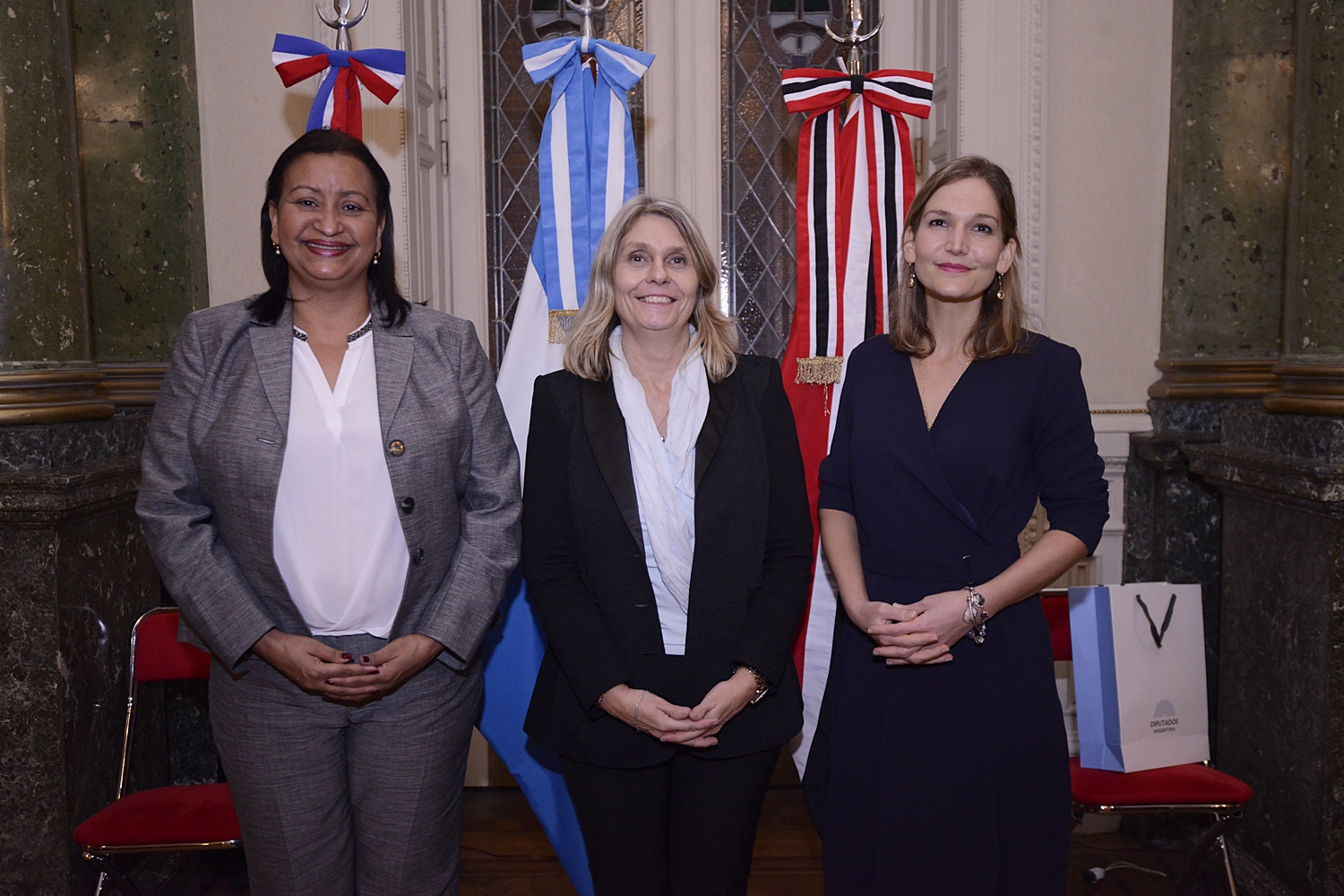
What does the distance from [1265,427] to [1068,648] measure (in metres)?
0.80

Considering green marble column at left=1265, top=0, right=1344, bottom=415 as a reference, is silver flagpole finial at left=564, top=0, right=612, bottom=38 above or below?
above

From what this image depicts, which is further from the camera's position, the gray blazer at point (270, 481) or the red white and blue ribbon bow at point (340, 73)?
the red white and blue ribbon bow at point (340, 73)

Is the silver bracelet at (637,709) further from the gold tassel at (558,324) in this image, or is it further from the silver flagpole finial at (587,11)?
the silver flagpole finial at (587,11)

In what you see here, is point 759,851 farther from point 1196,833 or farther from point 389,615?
point 389,615

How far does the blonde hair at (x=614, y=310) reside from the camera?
198 cm

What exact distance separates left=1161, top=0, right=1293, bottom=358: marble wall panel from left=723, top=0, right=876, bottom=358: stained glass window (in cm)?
107

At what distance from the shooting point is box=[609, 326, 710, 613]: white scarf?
6.10 ft

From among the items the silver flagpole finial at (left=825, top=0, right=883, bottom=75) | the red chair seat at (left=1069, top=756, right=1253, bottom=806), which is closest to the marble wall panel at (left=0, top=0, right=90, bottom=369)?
the silver flagpole finial at (left=825, top=0, right=883, bottom=75)

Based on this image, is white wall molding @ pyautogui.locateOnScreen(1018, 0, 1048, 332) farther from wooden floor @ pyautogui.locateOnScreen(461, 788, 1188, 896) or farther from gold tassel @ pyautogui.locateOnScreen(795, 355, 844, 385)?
wooden floor @ pyautogui.locateOnScreen(461, 788, 1188, 896)

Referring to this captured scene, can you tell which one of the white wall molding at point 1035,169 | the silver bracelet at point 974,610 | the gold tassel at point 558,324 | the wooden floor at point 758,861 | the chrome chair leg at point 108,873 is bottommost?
the wooden floor at point 758,861

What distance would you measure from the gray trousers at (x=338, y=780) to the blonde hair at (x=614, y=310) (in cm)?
69

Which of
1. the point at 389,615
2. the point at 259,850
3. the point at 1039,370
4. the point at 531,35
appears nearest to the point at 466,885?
the point at 259,850

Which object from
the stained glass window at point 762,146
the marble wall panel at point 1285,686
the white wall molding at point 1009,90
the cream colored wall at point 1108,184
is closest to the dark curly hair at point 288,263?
the stained glass window at point 762,146

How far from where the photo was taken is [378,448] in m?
1.81
